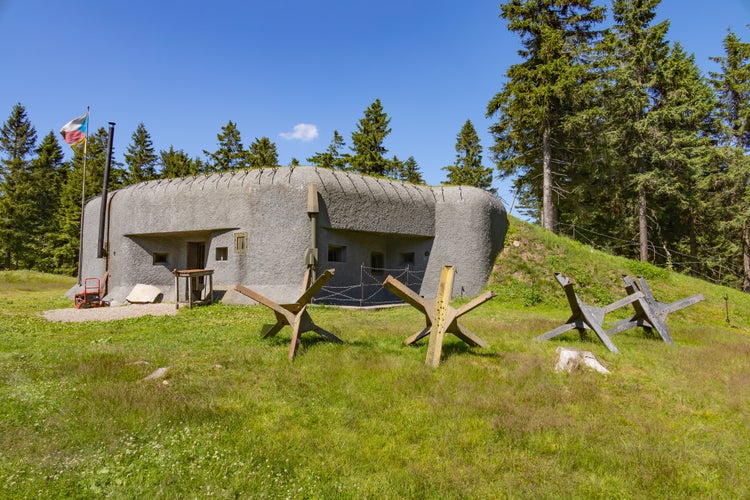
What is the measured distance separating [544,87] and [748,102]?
15045 millimetres

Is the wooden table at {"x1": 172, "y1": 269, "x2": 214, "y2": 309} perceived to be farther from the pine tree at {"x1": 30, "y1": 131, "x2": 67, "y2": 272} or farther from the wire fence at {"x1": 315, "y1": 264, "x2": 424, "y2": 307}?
the pine tree at {"x1": 30, "y1": 131, "x2": 67, "y2": 272}

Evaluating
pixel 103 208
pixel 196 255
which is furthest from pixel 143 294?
pixel 103 208

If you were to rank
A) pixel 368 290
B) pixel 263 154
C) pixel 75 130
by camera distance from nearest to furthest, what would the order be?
1. pixel 368 290
2. pixel 75 130
3. pixel 263 154

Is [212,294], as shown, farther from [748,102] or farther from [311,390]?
[748,102]

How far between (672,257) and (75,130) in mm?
39450

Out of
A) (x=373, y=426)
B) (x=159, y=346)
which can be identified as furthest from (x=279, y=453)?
(x=159, y=346)

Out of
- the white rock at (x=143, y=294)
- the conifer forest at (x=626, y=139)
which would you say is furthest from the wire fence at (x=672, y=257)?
the white rock at (x=143, y=294)

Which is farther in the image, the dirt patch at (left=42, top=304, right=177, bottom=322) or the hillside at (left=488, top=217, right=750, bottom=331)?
the hillside at (left=488, top=217, right=750, bottom=331)

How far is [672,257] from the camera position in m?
30.1

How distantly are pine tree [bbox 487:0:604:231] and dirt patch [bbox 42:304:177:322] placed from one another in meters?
20.1

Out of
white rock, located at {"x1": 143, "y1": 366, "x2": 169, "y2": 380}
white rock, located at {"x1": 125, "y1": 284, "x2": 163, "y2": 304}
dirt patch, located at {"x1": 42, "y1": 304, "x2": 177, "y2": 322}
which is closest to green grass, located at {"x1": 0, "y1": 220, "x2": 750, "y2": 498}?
white rock, located at {"x1": 143, "y1": 366, "x2": 169, "y2": 380}

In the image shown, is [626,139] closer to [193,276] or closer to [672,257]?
[672,257]

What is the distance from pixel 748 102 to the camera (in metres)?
26.0

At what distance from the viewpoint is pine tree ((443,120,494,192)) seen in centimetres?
3925
